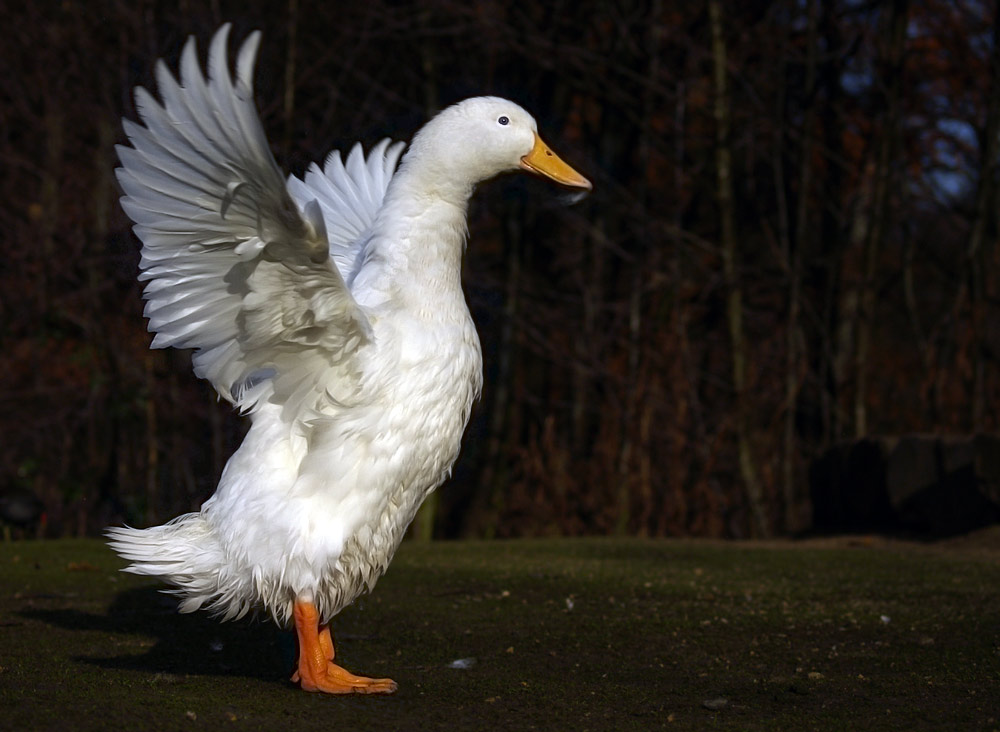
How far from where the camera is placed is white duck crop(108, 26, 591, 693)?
146 inches

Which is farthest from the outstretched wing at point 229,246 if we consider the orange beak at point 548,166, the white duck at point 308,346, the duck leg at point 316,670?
the orange beak at point 548,166

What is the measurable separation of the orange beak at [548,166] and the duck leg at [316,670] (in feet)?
5.88

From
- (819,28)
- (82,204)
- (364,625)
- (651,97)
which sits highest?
(819,28)

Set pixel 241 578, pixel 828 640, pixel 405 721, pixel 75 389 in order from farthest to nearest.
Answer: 1. pixel 75 389
2. pixel 828 640
3. pixel 241 578
4. pixel 405 721

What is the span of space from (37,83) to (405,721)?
38.8 ft

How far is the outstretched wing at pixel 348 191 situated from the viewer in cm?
552

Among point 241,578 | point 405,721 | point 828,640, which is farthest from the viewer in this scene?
point 828,640

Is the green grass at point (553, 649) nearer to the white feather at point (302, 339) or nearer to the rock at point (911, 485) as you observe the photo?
the white feather at point (302, 339)

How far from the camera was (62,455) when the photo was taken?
1284cm

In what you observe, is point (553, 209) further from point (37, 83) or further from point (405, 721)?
point (405, 721)

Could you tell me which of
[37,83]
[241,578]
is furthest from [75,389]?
[241,578]

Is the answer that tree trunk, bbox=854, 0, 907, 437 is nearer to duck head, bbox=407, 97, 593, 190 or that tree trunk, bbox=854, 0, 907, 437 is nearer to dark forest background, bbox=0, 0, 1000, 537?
dark forest background, bbox=0, 0, 1000, 537

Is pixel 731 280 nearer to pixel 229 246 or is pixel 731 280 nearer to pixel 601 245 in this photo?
pixel 601 245

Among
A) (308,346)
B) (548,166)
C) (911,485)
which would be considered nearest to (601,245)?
(911,485)
